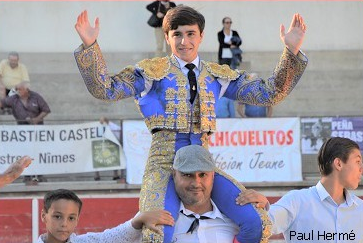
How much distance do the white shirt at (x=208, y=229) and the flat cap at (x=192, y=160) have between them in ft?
0.75

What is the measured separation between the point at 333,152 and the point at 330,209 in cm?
29

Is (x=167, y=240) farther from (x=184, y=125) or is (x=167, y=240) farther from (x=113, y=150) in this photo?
(x=113, y=150)

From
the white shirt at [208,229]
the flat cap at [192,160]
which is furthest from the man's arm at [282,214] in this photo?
the flat cap at [192,160]

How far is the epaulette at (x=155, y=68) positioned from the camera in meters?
4.47

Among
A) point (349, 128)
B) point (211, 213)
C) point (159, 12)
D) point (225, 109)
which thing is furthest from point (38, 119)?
point (211, 213)

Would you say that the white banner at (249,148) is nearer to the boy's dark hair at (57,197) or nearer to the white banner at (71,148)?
the white banner at (71,148)

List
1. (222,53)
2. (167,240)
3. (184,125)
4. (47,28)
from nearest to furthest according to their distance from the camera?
(167,240) < (184,125) < (222,53) < (47,28)

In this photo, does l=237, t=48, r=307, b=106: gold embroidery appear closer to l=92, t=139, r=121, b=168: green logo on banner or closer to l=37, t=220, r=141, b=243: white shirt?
l=37, t=220, r=141, b=243: white shirt

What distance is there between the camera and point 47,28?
51.6 ft

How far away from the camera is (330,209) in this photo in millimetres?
4805

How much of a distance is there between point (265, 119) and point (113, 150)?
1870 mm

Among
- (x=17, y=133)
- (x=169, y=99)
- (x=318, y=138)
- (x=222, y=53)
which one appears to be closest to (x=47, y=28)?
(x=222, y=53)

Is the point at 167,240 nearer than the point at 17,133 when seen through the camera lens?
Yes

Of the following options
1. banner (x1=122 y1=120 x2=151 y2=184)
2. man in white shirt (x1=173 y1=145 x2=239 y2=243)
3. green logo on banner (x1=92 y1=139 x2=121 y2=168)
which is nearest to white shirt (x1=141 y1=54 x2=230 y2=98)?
man in white shirt (x1=173 y1=145 x2=239 y2=243)
